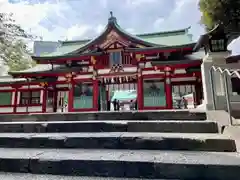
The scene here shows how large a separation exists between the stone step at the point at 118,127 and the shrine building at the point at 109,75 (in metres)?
6.60

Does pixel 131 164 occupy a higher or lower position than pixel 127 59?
lower

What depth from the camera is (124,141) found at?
2547 millimetres

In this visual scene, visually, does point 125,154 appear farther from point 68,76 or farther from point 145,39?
point 145,39

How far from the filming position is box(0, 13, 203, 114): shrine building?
9836 mm

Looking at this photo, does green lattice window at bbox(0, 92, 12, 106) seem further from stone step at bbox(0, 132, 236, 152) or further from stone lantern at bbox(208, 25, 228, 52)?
stone lantern at bbox(208, 25, 228, 52)

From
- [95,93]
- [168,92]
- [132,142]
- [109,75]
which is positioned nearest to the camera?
[132,142]

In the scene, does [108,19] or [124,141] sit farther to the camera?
[108,19]

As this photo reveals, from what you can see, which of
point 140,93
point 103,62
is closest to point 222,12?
point 140,93

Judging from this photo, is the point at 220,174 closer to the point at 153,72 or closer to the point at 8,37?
the point at 153,72

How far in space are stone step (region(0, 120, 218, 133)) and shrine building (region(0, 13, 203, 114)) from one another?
6.60 meters

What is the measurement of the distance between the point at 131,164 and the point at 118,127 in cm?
125

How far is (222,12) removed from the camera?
35.3 ft

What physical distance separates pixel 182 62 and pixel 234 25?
17.2 feet

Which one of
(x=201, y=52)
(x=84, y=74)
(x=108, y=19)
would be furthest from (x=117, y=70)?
(x=201, y=52)
